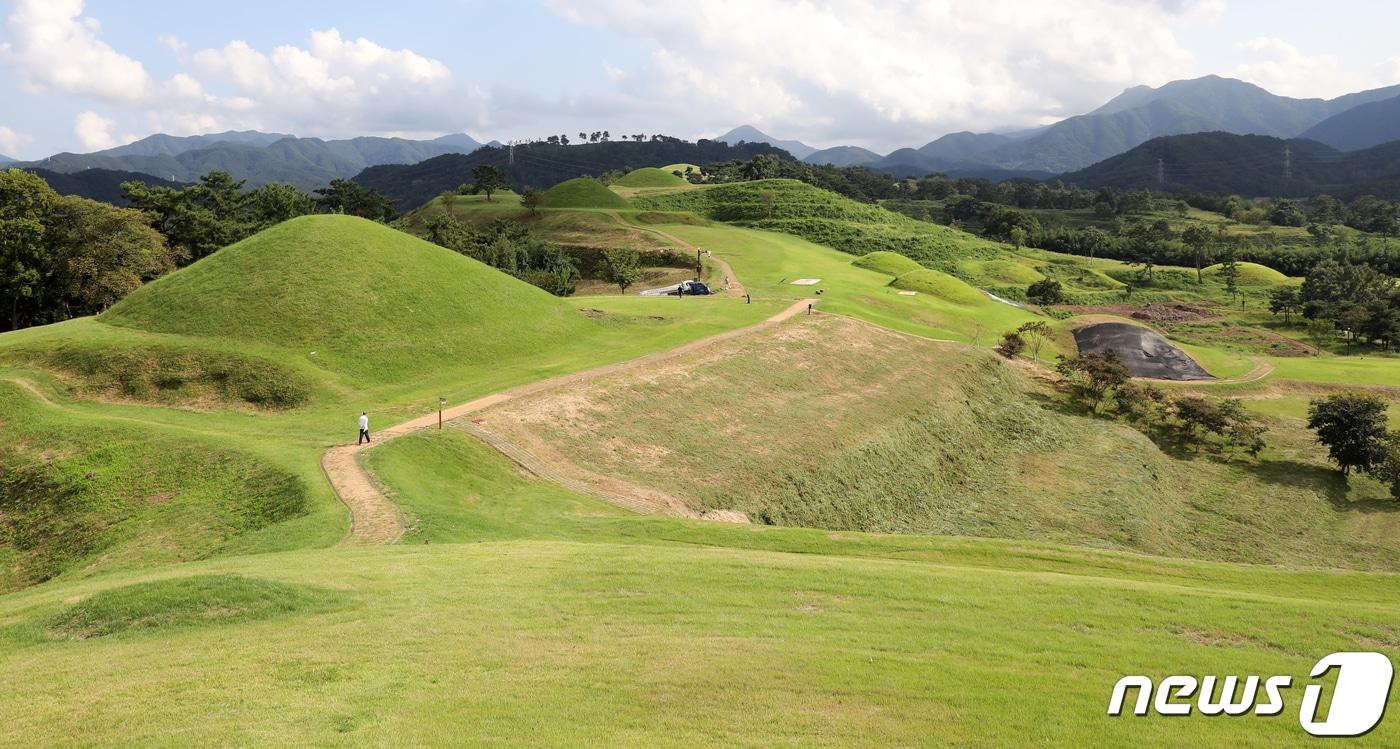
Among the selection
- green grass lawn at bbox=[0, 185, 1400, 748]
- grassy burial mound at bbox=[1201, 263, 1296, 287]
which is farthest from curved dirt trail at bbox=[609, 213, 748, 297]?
grassy burial mound at bbox=[1201, 263, 1296, 287]

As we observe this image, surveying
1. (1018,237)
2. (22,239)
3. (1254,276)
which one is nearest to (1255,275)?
(1254,276)

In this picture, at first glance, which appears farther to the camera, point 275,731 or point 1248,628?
point 1248,628

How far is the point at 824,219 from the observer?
127 meters

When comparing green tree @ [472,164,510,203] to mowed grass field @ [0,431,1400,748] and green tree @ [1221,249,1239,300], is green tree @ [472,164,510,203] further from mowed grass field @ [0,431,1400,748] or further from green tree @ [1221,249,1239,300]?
mowed grass field @ [0,431,1400,748]

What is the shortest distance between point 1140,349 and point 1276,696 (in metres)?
55.5

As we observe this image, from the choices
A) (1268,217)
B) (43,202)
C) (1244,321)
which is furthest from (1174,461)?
(1268,217)

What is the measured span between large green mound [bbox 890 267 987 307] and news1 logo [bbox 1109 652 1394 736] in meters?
68.2

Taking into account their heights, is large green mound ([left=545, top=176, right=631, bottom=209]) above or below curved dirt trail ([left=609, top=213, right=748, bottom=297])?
above

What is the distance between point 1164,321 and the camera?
83562 millimetres

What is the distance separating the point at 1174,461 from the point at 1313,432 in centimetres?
1044

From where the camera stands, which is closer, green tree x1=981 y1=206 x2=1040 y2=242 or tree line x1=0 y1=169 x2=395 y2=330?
tree line x1=0 y1=169 x2=395 y2=330

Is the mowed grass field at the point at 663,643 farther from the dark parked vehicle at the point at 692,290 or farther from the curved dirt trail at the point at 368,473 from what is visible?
the dark parked vehicle at the point at 692,290

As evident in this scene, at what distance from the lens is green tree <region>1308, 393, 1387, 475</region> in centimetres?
3812

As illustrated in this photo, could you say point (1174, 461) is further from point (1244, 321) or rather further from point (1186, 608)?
point (1244, 321)
